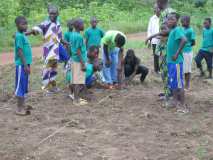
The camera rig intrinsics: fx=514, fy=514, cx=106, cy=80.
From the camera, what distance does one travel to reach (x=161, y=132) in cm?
650

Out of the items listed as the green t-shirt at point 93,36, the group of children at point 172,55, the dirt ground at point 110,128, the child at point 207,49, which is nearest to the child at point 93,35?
the green t-shirt at point 93,36

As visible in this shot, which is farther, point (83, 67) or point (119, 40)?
point (119, 40)

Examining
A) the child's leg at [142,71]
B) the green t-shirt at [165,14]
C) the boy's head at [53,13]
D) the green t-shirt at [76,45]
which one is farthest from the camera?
the child's leg at [142,71]

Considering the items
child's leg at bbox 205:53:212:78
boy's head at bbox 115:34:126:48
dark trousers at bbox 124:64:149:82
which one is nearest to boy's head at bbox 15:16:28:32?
boy's head at bbox 115:34:126:48

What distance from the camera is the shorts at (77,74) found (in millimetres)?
8016

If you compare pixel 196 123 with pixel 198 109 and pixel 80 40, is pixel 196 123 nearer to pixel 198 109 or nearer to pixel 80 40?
pixel 198 109

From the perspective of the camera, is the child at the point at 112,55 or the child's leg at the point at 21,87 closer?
the child's leg at the point at 21,87

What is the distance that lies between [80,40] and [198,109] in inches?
82.0

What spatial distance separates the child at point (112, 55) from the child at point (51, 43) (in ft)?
2.80

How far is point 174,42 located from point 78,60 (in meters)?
1.54

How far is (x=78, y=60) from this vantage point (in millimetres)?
7996

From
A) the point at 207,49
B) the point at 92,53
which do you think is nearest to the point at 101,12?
the point at 207,49

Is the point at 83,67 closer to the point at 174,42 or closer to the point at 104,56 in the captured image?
the point at 104,56

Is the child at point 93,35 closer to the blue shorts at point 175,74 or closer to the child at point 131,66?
the child at point 131,66
